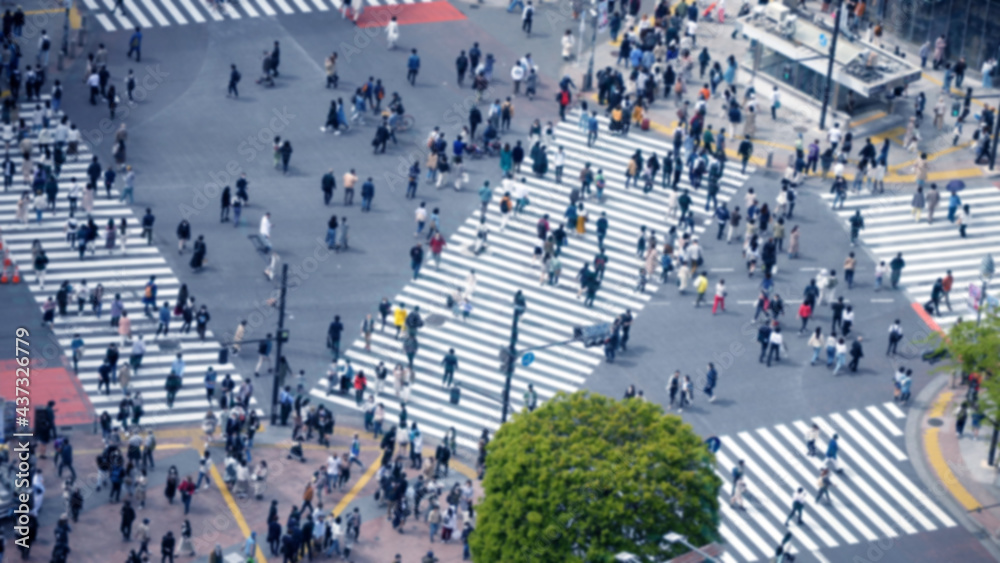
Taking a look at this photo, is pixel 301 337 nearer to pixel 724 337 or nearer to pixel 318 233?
pixel 318 233

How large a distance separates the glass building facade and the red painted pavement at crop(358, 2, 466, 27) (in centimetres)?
2089

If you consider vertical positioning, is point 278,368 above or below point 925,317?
below

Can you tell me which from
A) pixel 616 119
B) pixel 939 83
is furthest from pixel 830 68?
pixel 616 119

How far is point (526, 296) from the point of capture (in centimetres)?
7462

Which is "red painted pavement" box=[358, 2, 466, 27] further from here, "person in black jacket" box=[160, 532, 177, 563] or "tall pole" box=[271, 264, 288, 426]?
"person in black jacket" box=[160, 532, 177, 563]

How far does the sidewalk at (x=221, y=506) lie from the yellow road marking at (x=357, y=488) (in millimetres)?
33

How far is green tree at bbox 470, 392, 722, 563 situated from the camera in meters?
53.9

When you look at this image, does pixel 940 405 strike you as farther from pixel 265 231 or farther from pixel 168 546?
pixel 168 546

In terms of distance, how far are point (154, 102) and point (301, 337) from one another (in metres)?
19.0

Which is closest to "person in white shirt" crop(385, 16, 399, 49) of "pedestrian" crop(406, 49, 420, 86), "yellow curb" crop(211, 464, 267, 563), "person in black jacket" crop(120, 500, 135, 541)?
"pedestrian" crop(406, 49, 420, 86)

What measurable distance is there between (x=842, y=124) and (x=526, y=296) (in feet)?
64.7

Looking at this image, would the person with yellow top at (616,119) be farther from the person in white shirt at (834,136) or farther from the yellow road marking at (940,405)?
the yellow road marking at (940,405)

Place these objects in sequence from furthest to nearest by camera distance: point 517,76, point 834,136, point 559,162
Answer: point 517,76
point 834,136
point 559,162

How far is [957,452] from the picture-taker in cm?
6781
